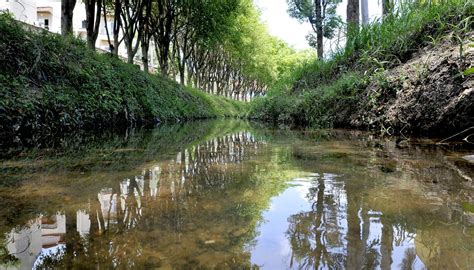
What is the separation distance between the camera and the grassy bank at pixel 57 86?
4988mm

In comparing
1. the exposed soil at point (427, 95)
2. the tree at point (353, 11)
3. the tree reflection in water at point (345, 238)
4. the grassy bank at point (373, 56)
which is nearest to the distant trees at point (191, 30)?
the tree at point (353, 11)

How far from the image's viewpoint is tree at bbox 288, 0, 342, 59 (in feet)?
41.3

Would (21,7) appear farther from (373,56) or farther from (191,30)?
(373,56)

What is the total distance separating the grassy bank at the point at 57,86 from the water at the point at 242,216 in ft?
10.3

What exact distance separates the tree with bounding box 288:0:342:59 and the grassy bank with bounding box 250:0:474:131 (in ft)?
9.85

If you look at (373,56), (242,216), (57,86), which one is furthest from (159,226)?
(373,56)

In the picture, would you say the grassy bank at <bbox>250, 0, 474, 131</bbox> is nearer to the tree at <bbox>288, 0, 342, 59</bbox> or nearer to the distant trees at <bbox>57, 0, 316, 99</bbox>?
the tree at <bbox>288, 0, 342, 59</bbox>

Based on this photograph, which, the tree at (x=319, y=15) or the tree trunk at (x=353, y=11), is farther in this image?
the tree at (x=319, y=15)

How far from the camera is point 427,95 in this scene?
13.4ft

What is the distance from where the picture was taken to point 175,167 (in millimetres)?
2439

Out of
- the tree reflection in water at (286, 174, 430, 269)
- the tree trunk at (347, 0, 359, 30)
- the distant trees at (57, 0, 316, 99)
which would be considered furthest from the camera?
the distant trees at (57, 0, 316, 99)

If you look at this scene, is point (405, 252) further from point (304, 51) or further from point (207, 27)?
point (304, 51)

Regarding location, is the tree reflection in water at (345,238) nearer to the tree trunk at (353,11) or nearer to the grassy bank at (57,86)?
the grassy bank at (57,86)

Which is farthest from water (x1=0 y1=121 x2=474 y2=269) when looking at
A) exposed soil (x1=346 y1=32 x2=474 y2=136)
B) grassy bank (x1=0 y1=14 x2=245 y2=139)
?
grassy bank (x1=0 y1=14 x2=245 y2=139)
